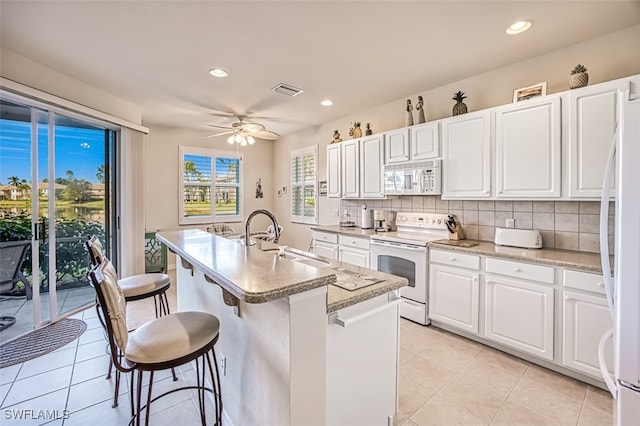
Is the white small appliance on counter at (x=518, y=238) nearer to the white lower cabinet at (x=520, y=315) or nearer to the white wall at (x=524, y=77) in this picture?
the white lower cabinet at (x=520, y=315)

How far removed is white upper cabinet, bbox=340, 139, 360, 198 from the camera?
432cm

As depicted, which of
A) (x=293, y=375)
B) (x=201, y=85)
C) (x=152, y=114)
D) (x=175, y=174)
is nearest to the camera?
(x=293, y=375)

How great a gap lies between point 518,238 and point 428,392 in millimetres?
1692

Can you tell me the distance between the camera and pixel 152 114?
15.3ft

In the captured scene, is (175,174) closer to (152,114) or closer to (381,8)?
(152,114)

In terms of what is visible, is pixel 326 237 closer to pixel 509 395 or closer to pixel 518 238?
pixel 518 238

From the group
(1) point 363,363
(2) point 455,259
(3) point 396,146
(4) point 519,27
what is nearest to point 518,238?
(2) point 455,259

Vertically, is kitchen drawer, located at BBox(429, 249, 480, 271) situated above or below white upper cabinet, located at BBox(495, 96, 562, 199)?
below

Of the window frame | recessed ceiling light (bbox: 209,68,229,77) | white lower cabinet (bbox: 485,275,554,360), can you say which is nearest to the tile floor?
white lower cabinet (bbox: 485,275,554,360)

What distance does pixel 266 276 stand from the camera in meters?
1.21

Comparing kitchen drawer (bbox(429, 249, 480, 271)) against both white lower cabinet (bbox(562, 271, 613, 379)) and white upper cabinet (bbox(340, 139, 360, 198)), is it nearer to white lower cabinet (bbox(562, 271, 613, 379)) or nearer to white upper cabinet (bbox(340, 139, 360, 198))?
white lower cabinet (bbox(562, 271, 613, 379))

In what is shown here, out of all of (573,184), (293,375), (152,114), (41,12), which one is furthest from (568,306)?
(152,114)

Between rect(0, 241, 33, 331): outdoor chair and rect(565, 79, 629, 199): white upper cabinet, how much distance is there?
5.21 metres

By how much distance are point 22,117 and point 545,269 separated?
5.09m
